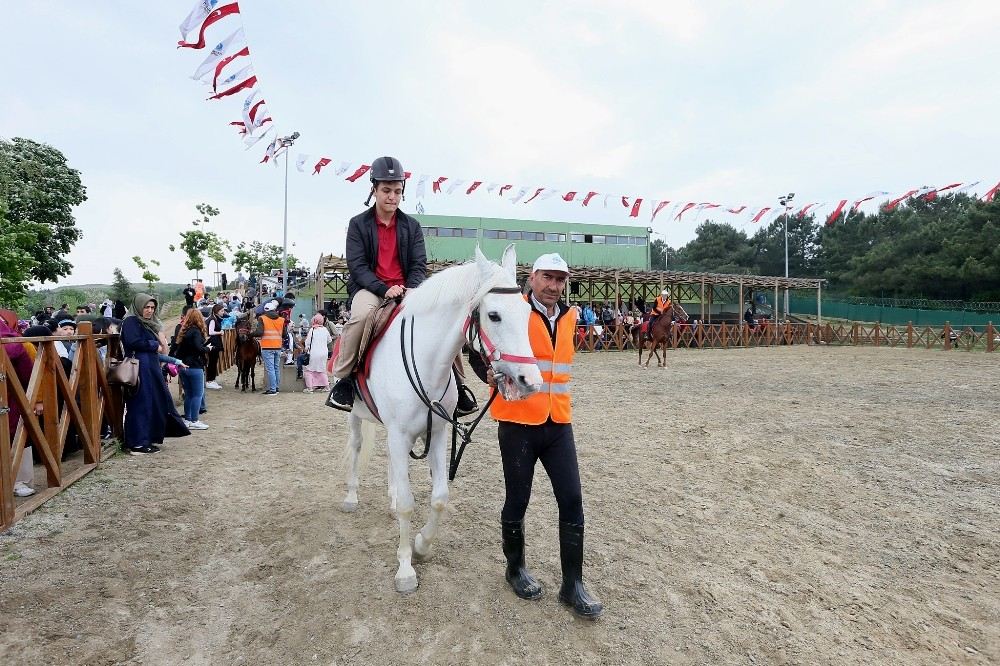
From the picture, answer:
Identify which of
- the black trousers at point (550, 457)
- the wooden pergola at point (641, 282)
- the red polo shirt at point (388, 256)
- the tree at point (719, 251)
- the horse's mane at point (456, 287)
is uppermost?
the tree at point (719, 251)

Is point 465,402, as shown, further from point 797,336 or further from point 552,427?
point 797,336

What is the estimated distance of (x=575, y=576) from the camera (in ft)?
10.1

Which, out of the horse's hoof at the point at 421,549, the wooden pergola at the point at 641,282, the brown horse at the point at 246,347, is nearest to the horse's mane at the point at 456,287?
the horse's hoof at the point at 421,549

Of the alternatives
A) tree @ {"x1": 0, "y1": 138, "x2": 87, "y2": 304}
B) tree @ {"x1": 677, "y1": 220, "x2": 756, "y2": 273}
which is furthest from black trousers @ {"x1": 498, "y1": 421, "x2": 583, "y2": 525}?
tree @ {"x1": 677, "y1": 220, "x2": 756, "y2": 273}

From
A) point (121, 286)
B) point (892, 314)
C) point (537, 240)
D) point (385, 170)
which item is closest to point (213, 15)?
point (385, 170)

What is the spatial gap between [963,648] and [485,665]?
8.38ft

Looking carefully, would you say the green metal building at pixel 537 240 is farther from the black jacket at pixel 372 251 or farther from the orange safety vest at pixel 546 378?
the orange safety vest at pixel 546 378

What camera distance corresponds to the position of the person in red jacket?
299 centimetres

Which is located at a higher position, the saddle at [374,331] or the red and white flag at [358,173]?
the red and white flag at [358,173]

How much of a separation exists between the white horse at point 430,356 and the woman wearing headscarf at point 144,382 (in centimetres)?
435

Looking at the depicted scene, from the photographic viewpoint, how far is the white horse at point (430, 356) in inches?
113

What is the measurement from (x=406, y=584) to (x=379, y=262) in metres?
2.24

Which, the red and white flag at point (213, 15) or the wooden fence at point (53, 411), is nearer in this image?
the wooden fence at point (53, 411)

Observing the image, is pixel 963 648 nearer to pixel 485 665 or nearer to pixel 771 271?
pixel 485 665
